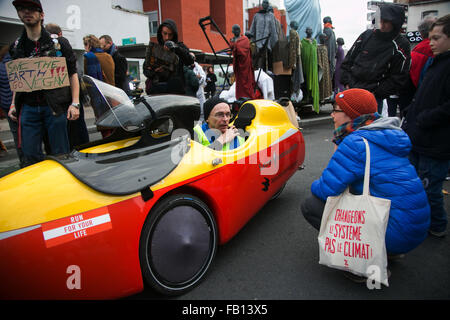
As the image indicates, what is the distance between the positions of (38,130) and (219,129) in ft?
5.18

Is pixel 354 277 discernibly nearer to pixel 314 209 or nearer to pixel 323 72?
pixel 314 209

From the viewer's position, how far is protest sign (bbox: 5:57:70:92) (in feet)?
8.31

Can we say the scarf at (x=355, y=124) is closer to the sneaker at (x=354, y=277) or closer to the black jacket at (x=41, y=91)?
the sneaker at (x=354, y=277)

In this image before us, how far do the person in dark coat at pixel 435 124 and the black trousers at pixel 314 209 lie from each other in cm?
100

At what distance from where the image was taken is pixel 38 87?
2561 mm

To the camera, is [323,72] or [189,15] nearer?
[323,72]

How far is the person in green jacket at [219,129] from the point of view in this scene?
2584mm

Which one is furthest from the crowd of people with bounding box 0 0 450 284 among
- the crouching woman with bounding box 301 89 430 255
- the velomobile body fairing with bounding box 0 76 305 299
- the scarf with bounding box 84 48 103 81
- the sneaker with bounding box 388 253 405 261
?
the scarf with bounding box 84 48 103 81

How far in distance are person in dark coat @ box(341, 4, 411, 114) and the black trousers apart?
6.62 feet

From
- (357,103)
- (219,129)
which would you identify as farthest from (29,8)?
(357,103)

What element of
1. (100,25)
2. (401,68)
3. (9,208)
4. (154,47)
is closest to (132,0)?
(100,25)

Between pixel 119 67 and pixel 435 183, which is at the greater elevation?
pixel 119 67

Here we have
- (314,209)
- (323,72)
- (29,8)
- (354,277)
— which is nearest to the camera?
(354,277)

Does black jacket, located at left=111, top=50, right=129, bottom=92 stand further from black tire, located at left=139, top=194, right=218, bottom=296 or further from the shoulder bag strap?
the shoulder bag strap
